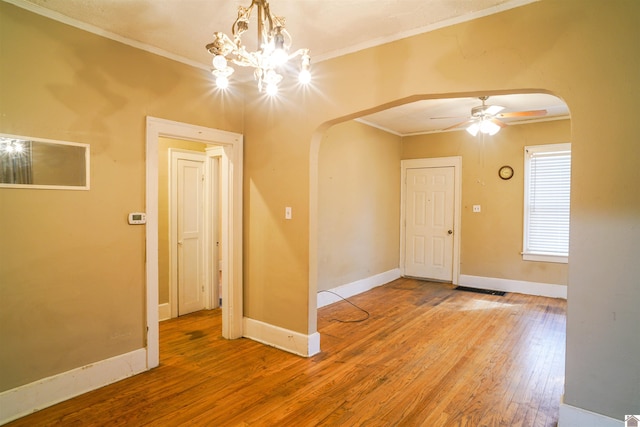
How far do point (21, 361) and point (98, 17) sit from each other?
2524 millimetres

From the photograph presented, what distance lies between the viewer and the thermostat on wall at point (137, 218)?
2910 millimetres

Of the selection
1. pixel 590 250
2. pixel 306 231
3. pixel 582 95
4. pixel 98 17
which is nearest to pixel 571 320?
pixel 590 250

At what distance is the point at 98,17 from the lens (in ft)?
8.32

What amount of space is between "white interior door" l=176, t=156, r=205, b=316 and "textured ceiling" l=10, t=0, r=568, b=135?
5.62ft

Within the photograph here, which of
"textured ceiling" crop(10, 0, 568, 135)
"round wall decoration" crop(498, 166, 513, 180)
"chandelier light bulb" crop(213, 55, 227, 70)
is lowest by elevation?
"round wall decoration" crop(498, 166, 513, 180)

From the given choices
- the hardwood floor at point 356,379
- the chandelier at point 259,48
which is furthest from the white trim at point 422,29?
the hardwood floor at point 356,379

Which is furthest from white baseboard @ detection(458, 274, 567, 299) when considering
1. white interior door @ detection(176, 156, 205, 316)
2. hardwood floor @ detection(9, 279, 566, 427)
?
white interior door @ detection(176, 156, 205, 316)

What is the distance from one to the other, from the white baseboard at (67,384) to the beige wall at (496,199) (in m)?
5.27

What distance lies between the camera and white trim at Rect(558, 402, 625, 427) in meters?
2.04

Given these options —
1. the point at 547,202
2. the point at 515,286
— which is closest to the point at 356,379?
the point at 515,286

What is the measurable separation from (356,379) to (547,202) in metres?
4.42

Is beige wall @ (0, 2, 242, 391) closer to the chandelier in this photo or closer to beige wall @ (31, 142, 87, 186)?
beige wall @ (31, 142, 87, 186)

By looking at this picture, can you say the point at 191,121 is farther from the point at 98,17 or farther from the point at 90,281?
the point at 90,281

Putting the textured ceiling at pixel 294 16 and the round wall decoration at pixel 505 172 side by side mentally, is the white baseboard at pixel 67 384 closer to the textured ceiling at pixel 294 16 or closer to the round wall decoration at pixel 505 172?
the textured ceiling at pixel 294 16
